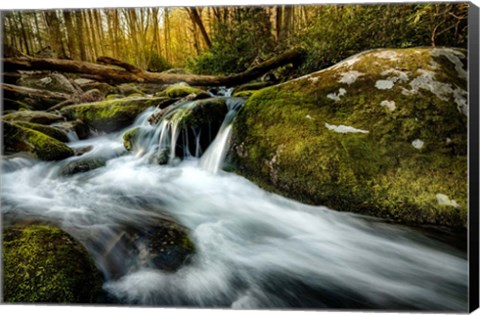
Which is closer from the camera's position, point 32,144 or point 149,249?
point 149,249

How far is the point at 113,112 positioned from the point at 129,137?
26 cm

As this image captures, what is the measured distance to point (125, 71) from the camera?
3.09 meters

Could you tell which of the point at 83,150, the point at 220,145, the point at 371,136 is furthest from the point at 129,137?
the point at 371,136

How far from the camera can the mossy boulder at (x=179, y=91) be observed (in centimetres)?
305

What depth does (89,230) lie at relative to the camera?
290cm

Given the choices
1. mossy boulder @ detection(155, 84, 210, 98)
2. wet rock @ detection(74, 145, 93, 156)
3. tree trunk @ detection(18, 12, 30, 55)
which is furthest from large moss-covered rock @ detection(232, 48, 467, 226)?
tree trunk @ detection(18, 12, 30, 55)

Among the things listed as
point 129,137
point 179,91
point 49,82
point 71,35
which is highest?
point 71,35

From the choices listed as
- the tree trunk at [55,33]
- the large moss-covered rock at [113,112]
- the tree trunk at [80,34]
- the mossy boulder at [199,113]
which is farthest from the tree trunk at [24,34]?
the mossy boulder at [199,113]

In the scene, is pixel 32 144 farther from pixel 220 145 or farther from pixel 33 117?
pixel 220 145

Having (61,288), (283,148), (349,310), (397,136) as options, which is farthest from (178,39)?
(349,310)

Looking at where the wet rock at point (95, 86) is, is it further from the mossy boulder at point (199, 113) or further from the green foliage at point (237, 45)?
the green foliage at point (237, 45)

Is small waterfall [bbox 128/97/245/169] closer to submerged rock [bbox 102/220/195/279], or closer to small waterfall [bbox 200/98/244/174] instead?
small waterfall [bbox 200/98/244/174]

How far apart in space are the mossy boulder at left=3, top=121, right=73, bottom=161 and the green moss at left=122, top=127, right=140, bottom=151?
20.7 inches

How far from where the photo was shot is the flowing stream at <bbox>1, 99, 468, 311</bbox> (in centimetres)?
256
